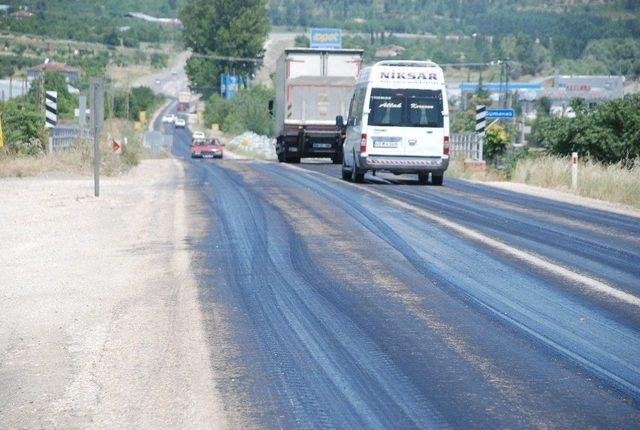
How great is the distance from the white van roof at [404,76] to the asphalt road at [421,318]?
29.7 ft

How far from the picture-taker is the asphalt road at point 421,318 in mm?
7645

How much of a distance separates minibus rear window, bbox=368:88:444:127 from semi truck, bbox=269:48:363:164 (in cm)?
1251

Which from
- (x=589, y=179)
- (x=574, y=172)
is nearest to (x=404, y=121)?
Result: (x=574, y=172)

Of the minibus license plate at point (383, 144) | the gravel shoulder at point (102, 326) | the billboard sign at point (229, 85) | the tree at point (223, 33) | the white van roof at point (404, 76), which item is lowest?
the gravel shoulder at point (102, 326)

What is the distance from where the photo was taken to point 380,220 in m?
19.5

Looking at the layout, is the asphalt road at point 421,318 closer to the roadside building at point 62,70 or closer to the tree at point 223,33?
the roadside building at point 62,70

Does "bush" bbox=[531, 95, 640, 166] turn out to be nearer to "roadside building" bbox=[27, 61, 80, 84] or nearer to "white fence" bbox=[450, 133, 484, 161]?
"white fence" bbox=[450, 133, 484, 161]

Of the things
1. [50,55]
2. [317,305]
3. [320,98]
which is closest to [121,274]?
[317,305]

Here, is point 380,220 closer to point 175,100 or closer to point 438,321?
point 438,321

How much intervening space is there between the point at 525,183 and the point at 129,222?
17030 millimetres

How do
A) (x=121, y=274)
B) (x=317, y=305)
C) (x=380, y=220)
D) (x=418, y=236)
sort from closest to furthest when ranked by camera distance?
1. (x=317, y=305)
2. (x=121, y=274)
3. (x=418, y=236)
4. (x=380, y=220)

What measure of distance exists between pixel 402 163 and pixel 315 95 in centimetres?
1429

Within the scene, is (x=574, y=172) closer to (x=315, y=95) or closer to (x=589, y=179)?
(x=589, y=179)

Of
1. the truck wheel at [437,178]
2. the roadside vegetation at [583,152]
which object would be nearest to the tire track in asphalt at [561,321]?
the truck wheel at [437,178]
